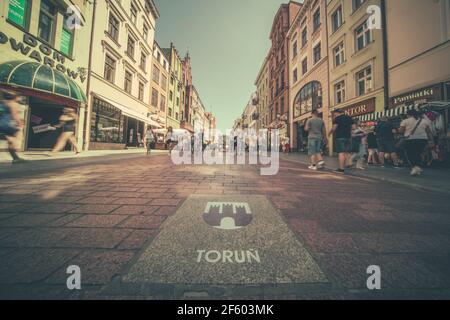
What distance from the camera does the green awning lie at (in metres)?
7.41

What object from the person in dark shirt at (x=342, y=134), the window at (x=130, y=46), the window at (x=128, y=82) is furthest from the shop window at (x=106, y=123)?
the person in dark shirt at (x=342, y=134)

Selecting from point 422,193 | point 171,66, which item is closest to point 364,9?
point 422,193

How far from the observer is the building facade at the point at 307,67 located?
16.1 metres

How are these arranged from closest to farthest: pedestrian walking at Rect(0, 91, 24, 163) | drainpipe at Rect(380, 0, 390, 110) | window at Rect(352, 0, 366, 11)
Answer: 1. pedestrian walking at Rect(0, 91, 24, 163)
2. drainpipe at Rect(380, 0, 390, 110)
3. window at Rect(352, 0, 366, 11)

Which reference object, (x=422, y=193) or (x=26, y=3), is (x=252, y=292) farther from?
(x=26, y=3)

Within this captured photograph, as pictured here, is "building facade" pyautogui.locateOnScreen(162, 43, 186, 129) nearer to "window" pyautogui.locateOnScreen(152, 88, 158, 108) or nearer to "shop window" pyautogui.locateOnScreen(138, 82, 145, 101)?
"window" pyautogui.locateOnScreen(152, 88, 158, 108)

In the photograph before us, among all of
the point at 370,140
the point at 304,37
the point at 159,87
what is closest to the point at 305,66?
the point at 304,37

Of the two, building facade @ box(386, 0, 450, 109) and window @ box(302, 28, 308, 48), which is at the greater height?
window @ box(302, 28, 308, 48)

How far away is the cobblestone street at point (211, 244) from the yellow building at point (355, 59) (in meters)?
10.7

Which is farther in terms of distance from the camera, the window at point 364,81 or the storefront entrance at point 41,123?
the window at point 364,81

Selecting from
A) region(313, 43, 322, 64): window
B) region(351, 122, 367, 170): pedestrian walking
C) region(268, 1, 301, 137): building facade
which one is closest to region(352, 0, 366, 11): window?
region(313, 43, 322, 64): window

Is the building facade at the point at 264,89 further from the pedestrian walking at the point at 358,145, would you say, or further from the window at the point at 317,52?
the pedestrian walking at the point at 358,145

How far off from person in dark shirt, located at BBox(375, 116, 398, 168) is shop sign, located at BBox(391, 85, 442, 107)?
1.75m

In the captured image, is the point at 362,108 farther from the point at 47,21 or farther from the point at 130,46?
the point at 130,46
